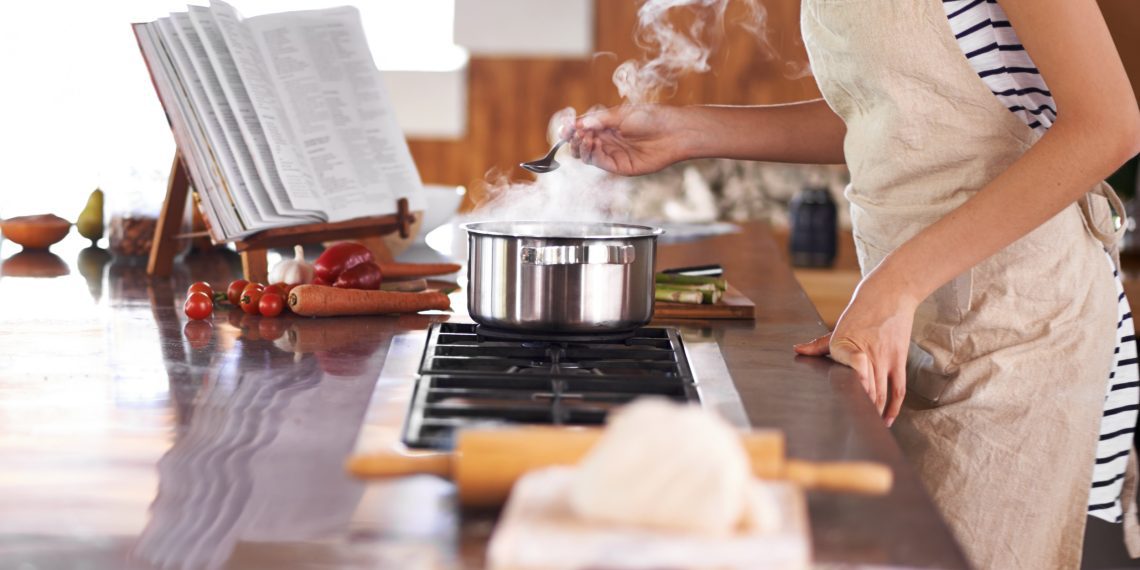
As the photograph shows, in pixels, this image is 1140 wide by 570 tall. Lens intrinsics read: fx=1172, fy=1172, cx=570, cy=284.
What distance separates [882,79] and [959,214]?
215 mm

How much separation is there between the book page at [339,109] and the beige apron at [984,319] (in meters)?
0.78

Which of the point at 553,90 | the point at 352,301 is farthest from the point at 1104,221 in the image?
the point at 553,90

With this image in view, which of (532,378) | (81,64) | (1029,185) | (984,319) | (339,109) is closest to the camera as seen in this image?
(532,378)

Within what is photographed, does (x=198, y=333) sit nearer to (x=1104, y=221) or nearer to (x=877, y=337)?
(x=877, y=337)

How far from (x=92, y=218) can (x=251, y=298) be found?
2.80 ft

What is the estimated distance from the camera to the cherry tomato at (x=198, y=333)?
3.94 ft

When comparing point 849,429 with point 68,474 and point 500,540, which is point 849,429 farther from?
point 68,474

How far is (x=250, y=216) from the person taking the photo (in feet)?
5.17

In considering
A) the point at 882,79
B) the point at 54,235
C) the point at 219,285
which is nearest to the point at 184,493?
the point at 882,79

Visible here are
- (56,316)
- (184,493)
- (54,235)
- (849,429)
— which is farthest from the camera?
(54,235)

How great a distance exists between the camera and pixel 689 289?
1.41 m

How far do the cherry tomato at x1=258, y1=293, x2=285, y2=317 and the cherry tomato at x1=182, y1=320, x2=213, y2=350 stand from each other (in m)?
0.06

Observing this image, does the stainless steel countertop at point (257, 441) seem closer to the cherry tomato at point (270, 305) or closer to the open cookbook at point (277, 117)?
the cherry tomato at point (270, 305)

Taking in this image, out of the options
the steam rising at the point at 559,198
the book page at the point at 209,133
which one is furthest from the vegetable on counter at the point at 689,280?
the book page at the point at 209,133
